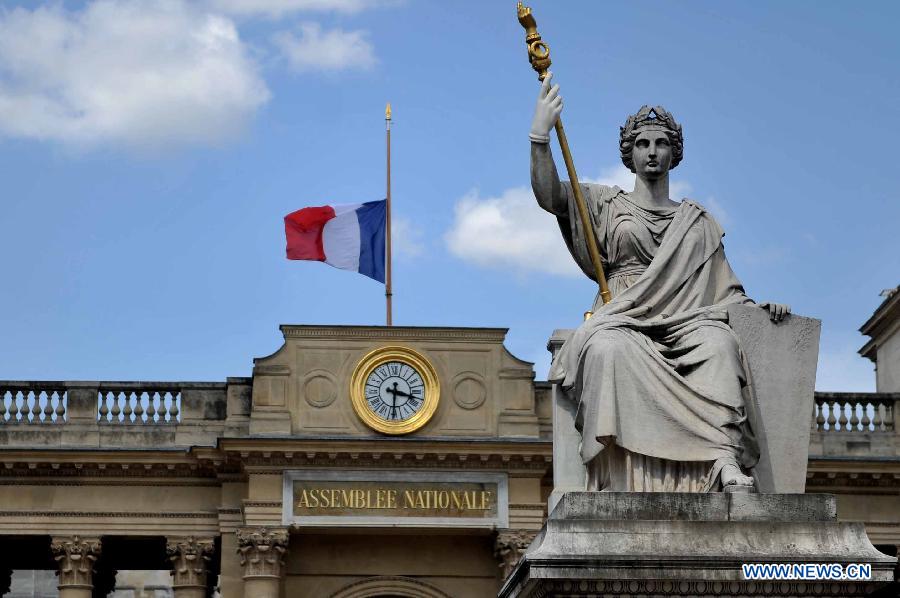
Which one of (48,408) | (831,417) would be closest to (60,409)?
(48,408)

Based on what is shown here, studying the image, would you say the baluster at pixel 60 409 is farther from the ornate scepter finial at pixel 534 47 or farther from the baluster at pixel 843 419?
the ornate scepter finial at pixel 534 47

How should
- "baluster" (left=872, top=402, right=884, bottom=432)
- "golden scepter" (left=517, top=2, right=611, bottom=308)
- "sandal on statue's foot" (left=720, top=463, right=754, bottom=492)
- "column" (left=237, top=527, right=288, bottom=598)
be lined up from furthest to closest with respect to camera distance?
"baluster" (left=872, top=402, right=884, bottom=432) → "column" (left=237, top=527, right=288, bottom=598) → "golden scepter" (left=517, top=2, right=611, bottom=308) → "sandal on statue's foot" (left=720, top=463, right=754, bottom=492)

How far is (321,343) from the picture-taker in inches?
1667

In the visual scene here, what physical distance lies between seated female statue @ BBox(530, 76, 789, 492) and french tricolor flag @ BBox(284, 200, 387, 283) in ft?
111

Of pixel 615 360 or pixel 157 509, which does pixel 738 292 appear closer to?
pixel 615 360

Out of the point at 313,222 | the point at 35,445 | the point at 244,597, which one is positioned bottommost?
the point at 244,597

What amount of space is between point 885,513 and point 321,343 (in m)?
12.9

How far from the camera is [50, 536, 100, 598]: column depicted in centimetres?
4197

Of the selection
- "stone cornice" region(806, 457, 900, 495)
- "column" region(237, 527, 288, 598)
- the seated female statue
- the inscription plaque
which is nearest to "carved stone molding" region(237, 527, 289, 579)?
"column" region(237, 527, 288, 598)

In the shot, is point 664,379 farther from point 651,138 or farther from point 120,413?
point 120,413

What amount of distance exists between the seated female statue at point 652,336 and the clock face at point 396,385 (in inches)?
1258

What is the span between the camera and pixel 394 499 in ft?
137

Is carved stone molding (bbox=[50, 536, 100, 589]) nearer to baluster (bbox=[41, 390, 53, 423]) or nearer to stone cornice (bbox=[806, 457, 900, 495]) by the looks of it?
baluster (bbox=[41, 390, 53, 423])

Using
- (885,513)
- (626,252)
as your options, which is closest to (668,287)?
(626,252)
